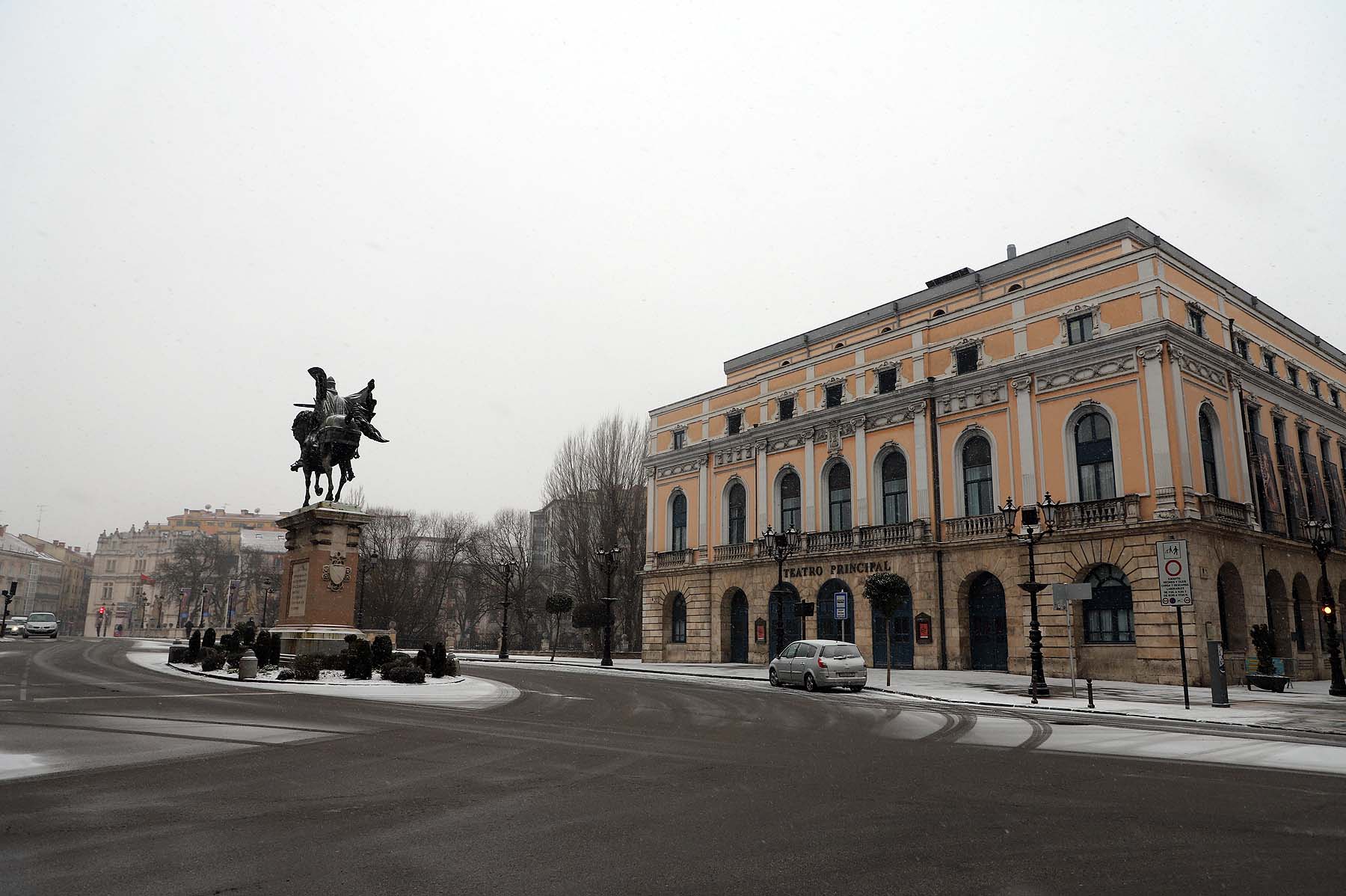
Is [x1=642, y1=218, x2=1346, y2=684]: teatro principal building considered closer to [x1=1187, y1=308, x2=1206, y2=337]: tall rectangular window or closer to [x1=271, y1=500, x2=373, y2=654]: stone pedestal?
[x1=1187, y1=308, x2=1206, y2=337]: tall rectangular window

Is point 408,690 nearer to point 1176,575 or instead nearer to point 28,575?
point 1176,575

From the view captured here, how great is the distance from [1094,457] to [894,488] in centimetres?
926

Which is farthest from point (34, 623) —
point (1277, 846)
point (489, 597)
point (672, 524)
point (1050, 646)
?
point (1277, 846)

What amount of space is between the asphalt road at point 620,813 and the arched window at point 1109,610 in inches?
804

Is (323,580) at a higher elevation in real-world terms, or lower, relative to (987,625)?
higher

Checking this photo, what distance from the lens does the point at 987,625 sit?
117ft

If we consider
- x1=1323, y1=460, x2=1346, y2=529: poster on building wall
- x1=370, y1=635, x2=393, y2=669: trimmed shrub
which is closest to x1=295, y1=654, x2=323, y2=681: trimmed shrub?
x1=370, y1=635, x2=393, y2=669: trimmed shrub

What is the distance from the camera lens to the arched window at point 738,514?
1852 inches

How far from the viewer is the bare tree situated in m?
58.4

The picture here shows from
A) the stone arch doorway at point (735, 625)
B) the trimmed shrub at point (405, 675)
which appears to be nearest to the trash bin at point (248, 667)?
the trimmed shrub at point (405, 675)

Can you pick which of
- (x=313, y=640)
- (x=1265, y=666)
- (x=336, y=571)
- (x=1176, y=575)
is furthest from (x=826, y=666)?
(x=313, y=640)

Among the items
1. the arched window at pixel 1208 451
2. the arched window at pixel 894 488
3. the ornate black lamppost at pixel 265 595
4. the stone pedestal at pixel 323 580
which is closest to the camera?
the stone pedestal at pixel 323 580

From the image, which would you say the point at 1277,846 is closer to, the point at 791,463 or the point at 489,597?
the point at 791,463

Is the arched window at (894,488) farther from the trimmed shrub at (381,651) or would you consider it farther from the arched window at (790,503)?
the trimmed shrub at (381,651)
